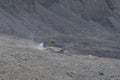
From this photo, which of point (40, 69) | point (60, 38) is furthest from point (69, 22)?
point (40, 69)

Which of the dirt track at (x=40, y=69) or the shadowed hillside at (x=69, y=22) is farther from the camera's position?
the shadowed hillside at (x=69, y=22)

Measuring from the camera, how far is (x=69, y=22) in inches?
1248

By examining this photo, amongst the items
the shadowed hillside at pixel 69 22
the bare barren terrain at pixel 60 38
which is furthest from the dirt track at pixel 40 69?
the shadowed hillside at pixel 69 22

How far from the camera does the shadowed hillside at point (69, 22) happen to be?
23.7m

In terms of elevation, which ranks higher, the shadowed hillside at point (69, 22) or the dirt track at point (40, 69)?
the shadowed hillside at point (69, 22)

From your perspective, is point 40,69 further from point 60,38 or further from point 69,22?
point 69,22

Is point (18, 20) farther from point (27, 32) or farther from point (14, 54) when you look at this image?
point (14, 54)

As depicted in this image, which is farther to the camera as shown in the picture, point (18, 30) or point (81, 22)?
point (81, 22)

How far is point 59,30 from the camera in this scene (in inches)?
1147

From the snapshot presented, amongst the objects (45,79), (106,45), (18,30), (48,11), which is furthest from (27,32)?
(45,79)

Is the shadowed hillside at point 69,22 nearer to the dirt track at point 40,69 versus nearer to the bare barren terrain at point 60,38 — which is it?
the bare barren terrain at point 60,38

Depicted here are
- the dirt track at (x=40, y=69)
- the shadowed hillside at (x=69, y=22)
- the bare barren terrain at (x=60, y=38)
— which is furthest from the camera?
the shadowed hillside at (x=69, y=22)

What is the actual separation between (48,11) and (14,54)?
18815 mm

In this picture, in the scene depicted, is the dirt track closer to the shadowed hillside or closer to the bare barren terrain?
the bare barren terrain
